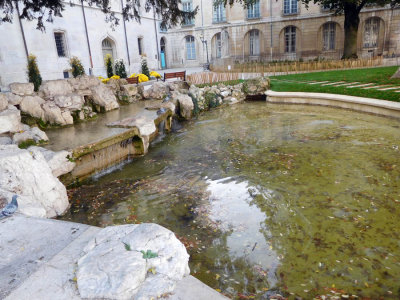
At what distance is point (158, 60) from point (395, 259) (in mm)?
34140

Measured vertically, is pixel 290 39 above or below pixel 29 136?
above

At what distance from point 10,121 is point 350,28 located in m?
23.6

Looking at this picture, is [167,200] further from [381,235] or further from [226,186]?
[381,235]

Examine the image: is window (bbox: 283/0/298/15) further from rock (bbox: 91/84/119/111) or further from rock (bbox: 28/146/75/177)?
rock (bbox: 28/146/75/177)

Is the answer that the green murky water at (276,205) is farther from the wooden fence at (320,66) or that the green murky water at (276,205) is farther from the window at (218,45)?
the window at (218,45)

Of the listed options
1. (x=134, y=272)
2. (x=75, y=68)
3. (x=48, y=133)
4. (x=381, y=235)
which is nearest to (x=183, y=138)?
(x=48, y=133)

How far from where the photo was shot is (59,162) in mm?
6188

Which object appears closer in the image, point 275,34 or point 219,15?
point 275,34

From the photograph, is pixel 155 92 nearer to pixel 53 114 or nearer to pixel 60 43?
pixel 53 114

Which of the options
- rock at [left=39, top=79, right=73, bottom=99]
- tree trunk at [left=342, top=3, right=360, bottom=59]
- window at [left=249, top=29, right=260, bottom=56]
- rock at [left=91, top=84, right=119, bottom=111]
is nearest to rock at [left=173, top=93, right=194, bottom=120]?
rock at [left=91, top=84, right=119, bottom=111]

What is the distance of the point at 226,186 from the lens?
6.12 metres

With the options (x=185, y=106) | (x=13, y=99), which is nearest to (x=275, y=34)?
(x=185, y=106)

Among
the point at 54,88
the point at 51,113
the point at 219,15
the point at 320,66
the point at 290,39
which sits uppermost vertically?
the point at 219,15

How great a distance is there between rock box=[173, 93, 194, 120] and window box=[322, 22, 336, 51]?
77.4ft
